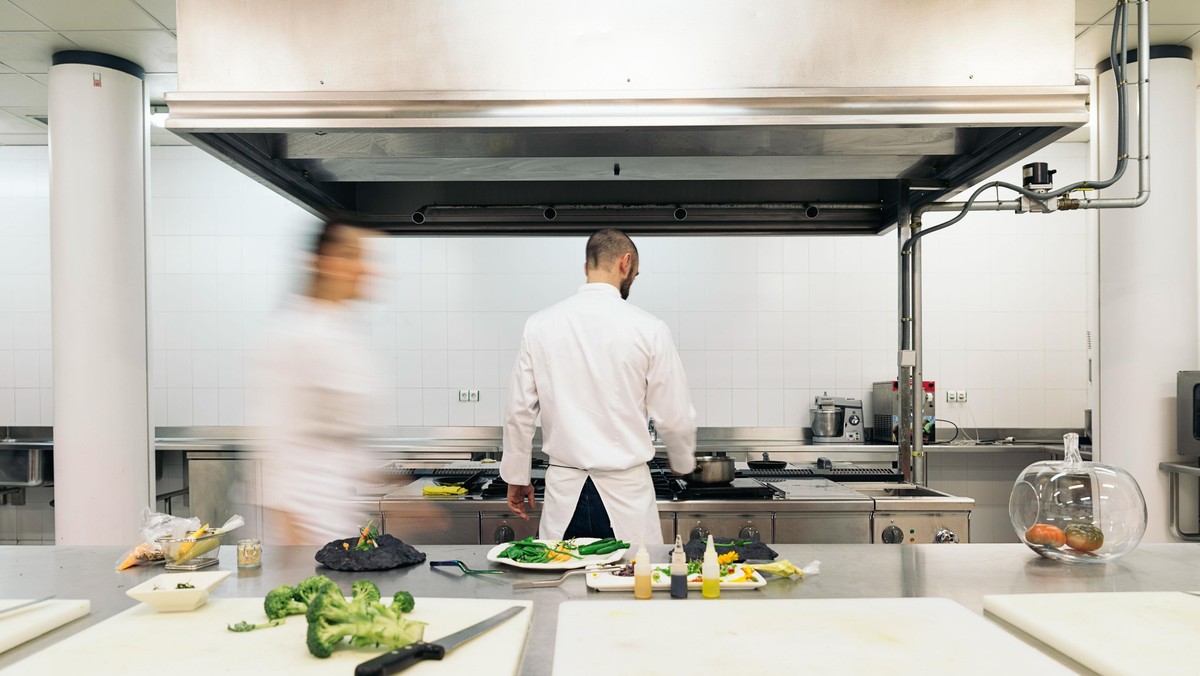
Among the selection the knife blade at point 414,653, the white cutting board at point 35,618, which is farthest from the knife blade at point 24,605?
the knife blade at point 414,653

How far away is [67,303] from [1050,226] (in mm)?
6198

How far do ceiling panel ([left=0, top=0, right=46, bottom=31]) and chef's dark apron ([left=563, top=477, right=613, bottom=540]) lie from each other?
3422 millimetres

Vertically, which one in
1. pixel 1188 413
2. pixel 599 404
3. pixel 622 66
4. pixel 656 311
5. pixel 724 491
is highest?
pixel 622 66

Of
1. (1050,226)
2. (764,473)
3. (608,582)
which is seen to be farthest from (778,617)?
(1050,226)

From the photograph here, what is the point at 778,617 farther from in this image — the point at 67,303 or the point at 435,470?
the point at 67,303

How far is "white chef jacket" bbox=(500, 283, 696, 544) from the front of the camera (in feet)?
8.79

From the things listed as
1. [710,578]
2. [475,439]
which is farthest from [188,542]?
[475,439]

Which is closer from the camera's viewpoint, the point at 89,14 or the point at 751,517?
the point at 751,517

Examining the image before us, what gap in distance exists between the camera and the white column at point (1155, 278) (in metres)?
4.13

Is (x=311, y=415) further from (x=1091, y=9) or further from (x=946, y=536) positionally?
(x=1091, y=9)

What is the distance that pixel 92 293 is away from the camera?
421 cm

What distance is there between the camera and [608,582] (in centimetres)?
168

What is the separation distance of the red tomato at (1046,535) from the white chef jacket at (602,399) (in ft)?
3.72

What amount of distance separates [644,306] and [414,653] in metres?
4.67
